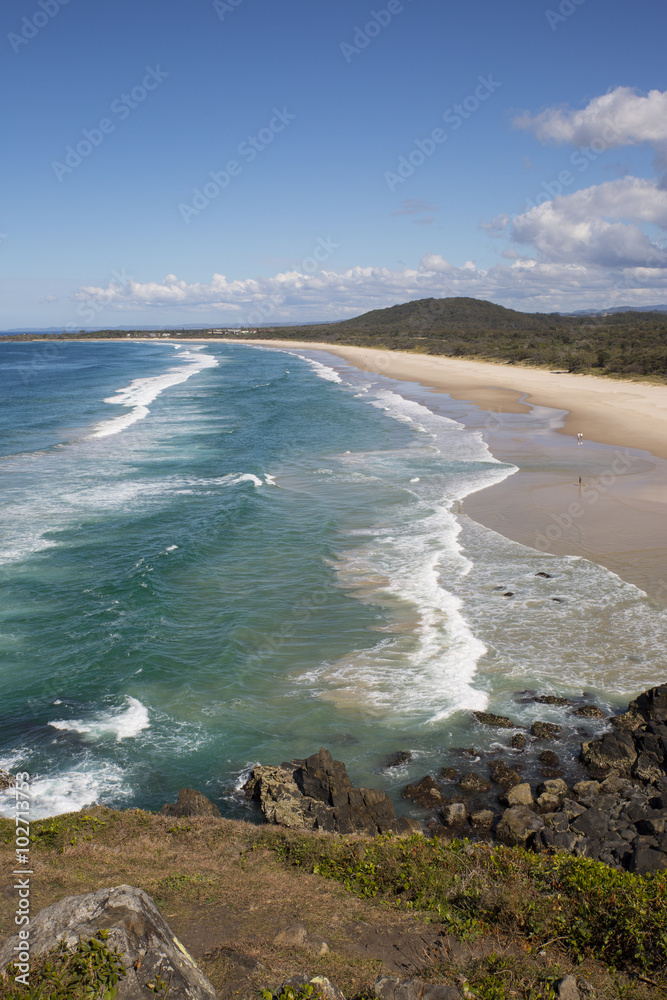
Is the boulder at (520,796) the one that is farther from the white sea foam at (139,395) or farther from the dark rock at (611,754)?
the white sea foam at (139,395)

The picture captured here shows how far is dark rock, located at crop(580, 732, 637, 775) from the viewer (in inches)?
407

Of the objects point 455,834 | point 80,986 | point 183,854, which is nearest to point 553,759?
point 455,834

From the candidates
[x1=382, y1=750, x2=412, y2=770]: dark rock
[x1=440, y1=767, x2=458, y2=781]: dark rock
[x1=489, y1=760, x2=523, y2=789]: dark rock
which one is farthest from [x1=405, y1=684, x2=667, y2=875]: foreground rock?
[x1=382, y1=750, x2=412, y2=770]: dark rock

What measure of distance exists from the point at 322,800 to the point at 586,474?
858 inches

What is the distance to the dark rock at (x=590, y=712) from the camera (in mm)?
11773

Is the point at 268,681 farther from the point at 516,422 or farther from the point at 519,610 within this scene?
the point at 516,422

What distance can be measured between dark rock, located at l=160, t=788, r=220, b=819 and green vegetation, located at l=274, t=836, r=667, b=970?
186cm

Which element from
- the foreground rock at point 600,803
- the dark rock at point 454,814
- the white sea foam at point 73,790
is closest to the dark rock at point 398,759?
the foreground rock at point 600,803

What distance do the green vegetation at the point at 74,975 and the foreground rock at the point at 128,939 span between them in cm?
5

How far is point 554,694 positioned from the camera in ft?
41.1

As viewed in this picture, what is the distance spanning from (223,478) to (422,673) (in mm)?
17893

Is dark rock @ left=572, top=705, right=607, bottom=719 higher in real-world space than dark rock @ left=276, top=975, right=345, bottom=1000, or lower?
lower

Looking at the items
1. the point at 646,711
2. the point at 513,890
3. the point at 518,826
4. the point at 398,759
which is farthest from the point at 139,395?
the point at 513,890

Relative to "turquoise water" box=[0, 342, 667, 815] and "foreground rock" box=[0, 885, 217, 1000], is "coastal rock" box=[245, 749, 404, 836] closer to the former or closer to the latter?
"turquoise water" box=[0, 342, 667, 815]
